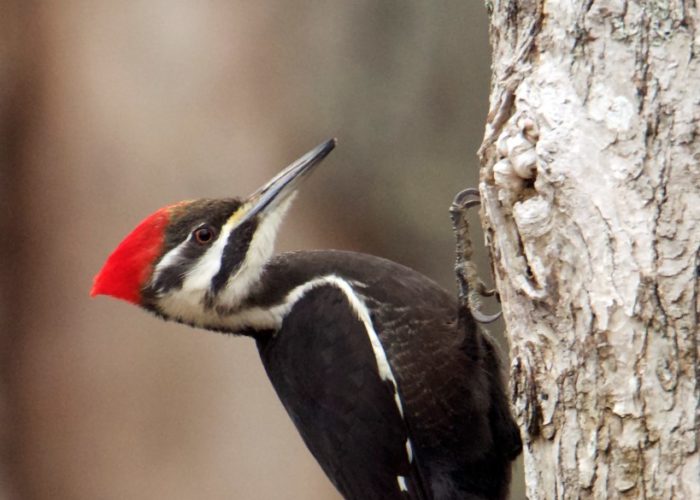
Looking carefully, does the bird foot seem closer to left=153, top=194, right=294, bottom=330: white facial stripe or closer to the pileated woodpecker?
the pileated woodpecker

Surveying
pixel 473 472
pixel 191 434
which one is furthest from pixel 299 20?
pixel 473 472

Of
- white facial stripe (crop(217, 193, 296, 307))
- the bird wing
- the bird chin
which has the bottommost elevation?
the bird wing

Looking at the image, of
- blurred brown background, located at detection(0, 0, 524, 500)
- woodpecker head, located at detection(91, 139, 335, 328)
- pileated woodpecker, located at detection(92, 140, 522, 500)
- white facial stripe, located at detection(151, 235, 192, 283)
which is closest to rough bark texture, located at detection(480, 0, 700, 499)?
pileated woodpecker, located at detection(92, 140, 522, 500)

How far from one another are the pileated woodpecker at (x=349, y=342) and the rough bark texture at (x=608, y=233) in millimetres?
816

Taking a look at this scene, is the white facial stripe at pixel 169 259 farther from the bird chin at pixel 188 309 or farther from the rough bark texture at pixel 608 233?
the rough bark texture at pixel 608 233

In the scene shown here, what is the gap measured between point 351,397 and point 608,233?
1.21 m

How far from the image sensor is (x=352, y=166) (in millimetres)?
4883

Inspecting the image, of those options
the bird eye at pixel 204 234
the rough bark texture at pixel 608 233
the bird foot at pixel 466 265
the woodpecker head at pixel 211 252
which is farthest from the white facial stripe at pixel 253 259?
the rough bark texture at pixel 608 233

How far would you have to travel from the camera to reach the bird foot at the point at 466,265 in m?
3.33

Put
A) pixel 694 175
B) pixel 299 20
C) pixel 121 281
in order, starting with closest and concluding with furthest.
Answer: pixel 694 175, pixel 121 281, pixel 299 20

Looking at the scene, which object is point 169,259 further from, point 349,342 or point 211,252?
point 349,342

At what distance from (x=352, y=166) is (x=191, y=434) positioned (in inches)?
53.4

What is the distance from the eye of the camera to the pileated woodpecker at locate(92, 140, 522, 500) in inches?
126

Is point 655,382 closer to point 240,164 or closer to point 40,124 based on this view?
point 240,164
